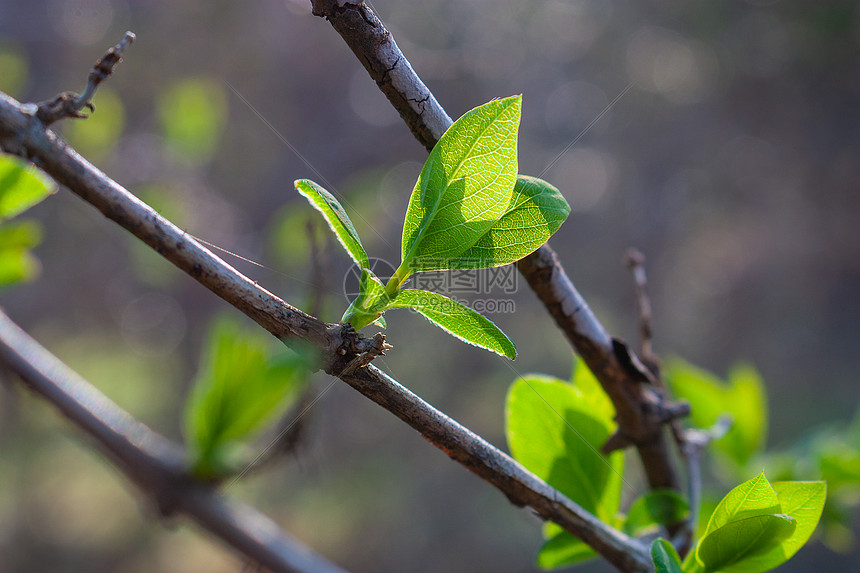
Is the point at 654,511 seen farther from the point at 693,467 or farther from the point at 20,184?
the point at 20,184

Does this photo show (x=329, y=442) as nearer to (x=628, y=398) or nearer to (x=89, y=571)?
(x=89, y=571)

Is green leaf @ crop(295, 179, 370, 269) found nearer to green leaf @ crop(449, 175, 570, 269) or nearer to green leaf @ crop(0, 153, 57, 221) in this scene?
green leaf @ crop(449, 175, 570, 269)

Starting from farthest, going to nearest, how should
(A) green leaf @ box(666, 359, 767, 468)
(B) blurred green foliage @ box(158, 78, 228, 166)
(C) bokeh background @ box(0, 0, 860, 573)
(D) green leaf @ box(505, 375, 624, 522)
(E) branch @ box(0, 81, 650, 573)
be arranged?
(C) bokeh background @ box(0, 0, 860, 573)
(B) blurred green foliage @ box(158, 78, 228, 166)
(A) green leaf @ box(666, 359, 767, 468)
(D) green leaf @ box(505, 375, 624, 522)
(E) branch @ box(0, 81, 650, 573)

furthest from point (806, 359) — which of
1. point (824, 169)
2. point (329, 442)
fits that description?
point (329, 442)

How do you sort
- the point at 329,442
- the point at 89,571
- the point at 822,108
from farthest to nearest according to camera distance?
1. the point at 822,108
2. the point at 329,442
3. the point at 89,571

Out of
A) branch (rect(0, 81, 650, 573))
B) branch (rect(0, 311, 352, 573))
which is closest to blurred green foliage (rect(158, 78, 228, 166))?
branch (rect(0, 311, 352, 573))

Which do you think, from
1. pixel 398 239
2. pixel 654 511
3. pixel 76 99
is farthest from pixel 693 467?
pixel 398 239
